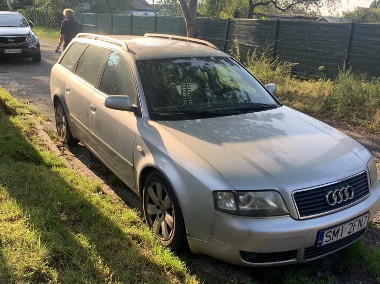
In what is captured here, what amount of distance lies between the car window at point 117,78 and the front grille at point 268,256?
184 centimetres

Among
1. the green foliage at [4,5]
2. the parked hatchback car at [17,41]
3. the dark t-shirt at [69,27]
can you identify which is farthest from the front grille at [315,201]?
the green foliage at [4,5]

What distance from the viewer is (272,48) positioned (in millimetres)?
13352

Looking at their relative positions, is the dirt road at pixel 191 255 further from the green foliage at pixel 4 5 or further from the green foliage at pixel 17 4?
the green foliage at pixel 17 4

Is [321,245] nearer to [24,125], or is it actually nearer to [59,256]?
[59,256]

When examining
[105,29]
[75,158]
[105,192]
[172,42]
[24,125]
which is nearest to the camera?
[105,192]

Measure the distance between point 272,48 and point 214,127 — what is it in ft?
34.4

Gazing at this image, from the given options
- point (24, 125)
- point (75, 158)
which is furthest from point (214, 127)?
point (24, 125)

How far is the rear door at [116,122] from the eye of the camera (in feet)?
12.8

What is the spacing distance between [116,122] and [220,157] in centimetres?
143

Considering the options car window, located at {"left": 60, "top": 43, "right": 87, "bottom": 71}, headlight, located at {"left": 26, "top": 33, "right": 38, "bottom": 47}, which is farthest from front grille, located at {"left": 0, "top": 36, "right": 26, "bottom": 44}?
car window, located at {"left": 60, "top": 43, "right": 87, "bottom": 71}

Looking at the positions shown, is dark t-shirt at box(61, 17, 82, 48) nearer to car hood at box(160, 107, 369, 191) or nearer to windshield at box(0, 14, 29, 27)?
windshield at box(0, 14, 29, 27)

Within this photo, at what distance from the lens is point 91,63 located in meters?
4.99

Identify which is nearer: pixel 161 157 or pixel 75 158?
pixel 161 157

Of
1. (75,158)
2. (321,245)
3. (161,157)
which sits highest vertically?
(161,157)
